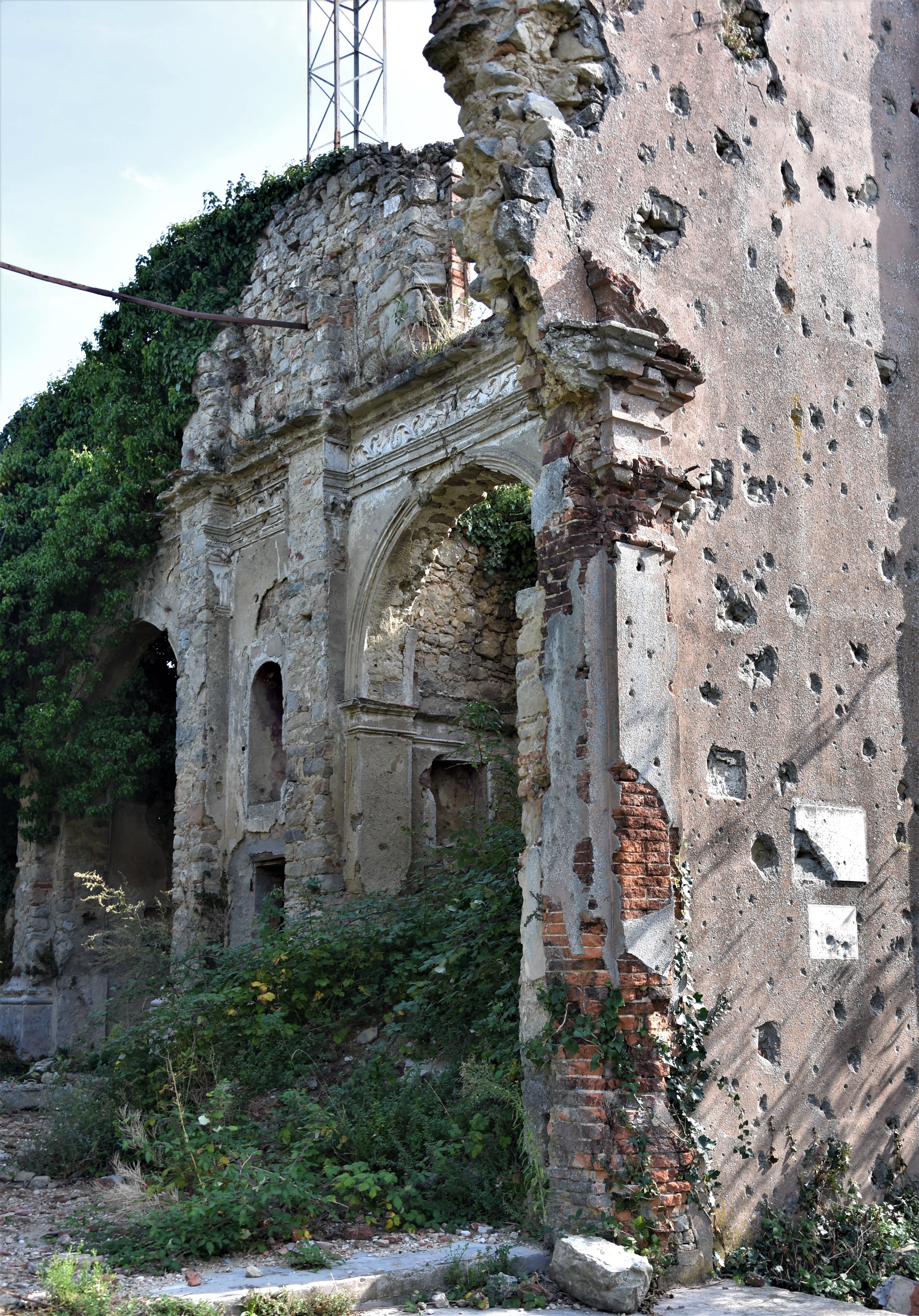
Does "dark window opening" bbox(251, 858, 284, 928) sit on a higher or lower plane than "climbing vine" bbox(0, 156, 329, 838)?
lower

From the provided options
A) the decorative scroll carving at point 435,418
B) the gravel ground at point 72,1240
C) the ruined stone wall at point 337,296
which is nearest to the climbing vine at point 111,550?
the ruined stone wall at point 337,296

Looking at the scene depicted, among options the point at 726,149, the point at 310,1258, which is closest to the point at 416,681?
the point at 726,149

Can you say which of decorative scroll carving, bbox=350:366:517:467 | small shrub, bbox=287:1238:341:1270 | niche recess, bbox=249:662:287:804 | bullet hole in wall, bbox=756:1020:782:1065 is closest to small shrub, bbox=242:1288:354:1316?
small shrub, bbox=287:1238:341:1270

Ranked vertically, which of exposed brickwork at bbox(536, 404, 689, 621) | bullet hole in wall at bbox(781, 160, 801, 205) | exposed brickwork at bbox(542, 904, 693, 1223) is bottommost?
exposed brickwork at bbox(542, 904, 693, 1223)

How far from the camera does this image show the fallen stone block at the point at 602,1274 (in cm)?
478

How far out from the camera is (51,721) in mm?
13172

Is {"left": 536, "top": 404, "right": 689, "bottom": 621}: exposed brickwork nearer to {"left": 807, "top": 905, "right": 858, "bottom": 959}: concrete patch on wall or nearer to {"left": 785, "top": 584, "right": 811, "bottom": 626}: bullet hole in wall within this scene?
{"left": 785, "top": 584, "right": 811, "bottom": 626}: bullet hole in wall

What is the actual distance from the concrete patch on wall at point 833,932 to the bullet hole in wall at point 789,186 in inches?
160

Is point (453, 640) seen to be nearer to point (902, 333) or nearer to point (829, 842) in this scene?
point (902, 333)

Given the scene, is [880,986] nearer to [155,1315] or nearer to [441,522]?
[155,1315]

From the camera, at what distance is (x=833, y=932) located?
651 centimetres

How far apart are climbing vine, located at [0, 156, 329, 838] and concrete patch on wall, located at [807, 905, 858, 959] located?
8.74 m

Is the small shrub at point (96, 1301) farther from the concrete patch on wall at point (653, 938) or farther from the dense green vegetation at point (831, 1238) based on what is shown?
the dense green vegetation at point (831, 1238)

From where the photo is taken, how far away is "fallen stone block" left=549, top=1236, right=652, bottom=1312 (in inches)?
188
